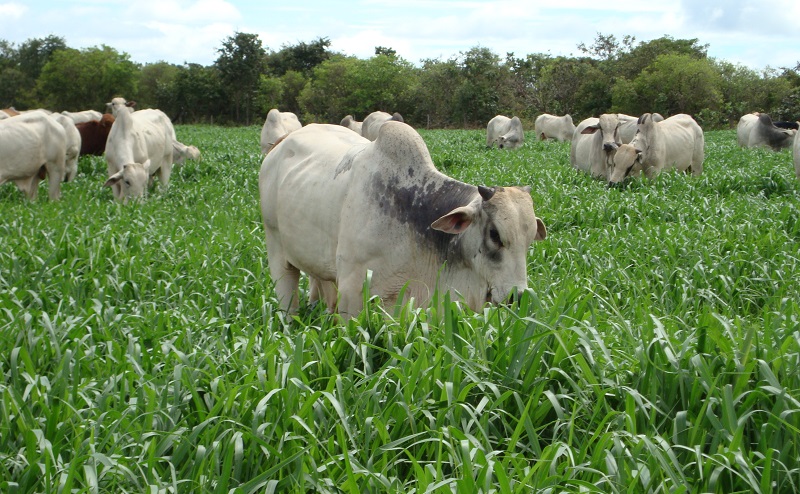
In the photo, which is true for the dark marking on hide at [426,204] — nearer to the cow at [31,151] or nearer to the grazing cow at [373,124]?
the grazing cow at [373,124]

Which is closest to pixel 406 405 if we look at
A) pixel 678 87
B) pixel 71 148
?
pixel 71 148

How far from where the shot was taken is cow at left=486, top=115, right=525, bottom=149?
25188 millimetres

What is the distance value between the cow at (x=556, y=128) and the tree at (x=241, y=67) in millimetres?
26485

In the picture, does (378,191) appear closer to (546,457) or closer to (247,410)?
(247,410)

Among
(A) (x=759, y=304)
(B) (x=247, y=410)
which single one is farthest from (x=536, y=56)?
(B) (x=247, y=410)

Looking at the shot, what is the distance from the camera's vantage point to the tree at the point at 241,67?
174 feet

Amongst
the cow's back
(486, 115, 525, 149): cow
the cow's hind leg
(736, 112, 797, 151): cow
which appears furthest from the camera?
(486, 115, 525, 149): cow

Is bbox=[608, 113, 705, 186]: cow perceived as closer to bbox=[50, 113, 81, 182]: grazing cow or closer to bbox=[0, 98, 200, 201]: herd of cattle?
bbox=[0, 98, 200, 201]: herd of cattle

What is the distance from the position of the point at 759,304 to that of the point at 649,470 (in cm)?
Answer: 353

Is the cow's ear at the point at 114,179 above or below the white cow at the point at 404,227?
below

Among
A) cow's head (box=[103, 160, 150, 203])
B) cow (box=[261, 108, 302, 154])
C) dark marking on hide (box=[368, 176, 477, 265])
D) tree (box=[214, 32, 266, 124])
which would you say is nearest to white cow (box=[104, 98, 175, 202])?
cow's head (box=[103, 160, 150, 203])

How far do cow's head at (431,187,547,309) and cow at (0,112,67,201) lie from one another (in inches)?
353

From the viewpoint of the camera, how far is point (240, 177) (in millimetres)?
13297

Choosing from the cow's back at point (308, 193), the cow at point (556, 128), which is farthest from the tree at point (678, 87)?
the cow's back at point (308, 193)
